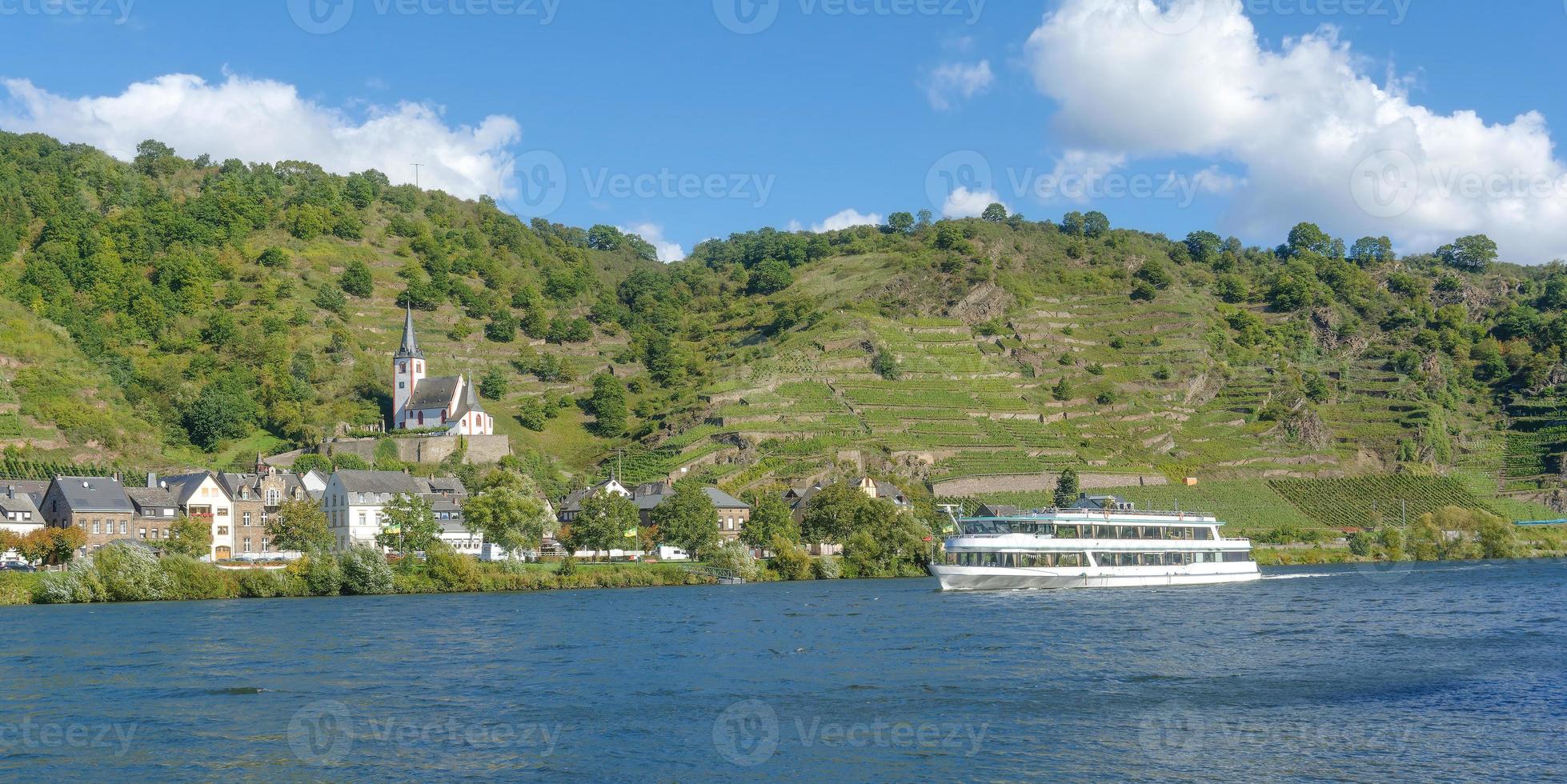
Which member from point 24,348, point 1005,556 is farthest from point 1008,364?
point 24,348

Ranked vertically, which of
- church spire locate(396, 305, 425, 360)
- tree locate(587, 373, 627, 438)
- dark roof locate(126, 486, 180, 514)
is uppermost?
church spire locate(396, 305, 425, 360)

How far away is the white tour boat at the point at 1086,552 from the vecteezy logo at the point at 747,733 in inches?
1528

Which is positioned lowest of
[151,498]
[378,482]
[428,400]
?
[151,498]

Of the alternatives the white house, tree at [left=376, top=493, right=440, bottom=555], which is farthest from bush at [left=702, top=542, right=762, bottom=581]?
the white house

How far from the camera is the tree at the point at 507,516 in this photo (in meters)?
83.1

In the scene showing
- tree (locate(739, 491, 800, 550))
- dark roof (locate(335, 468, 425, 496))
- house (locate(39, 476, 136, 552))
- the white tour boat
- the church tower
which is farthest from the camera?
the church tower

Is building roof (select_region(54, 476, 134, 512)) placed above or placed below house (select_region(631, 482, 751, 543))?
above

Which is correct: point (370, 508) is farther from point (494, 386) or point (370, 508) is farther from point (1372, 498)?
point (1372, 498)

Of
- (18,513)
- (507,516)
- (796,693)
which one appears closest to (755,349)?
(507,516)

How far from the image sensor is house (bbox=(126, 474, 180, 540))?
90688 mm

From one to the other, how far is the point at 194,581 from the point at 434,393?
2545 inches

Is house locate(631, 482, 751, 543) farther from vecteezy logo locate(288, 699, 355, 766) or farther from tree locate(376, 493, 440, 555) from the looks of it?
vecteezy logo locate(288, 699, 355, 766)

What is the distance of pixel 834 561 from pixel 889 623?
118ft

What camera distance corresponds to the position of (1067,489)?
113 metres
